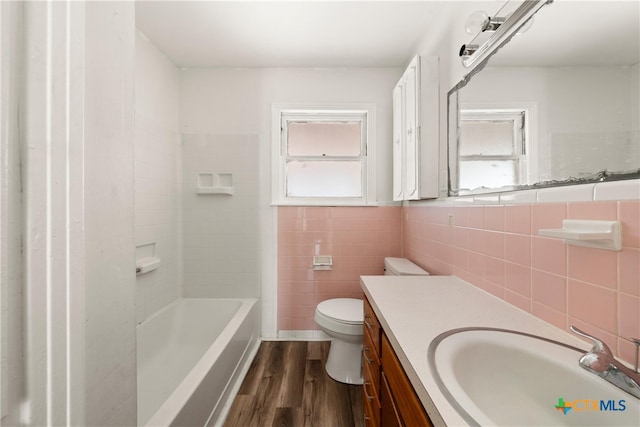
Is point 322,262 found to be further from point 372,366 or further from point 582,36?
point 582,36

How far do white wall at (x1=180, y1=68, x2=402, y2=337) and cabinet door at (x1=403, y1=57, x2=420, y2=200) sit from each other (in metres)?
0.57

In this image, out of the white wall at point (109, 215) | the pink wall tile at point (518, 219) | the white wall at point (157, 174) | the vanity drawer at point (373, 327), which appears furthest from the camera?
the white wall at point (157, 174)

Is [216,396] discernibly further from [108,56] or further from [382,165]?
[382,165]

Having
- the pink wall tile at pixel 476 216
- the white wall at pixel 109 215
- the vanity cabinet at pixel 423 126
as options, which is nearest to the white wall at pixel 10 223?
the white wall at pixel 109 215

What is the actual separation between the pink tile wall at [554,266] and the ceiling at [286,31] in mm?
1361

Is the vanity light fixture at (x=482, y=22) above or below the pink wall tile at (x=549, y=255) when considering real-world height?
above

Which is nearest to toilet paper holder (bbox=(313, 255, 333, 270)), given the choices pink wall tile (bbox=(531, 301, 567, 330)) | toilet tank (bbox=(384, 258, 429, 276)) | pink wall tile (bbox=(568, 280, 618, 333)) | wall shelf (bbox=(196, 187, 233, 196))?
toilet tank (bbox=(384, 258, 429, 276))

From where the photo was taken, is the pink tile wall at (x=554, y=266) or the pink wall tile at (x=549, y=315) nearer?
the pink tile wall at (x=554, y=266)

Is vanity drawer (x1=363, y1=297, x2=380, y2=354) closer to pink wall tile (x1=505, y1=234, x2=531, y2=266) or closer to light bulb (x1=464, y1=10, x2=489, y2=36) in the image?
pink wall tile (x1=505, y1=234, x2=531, y2=266)

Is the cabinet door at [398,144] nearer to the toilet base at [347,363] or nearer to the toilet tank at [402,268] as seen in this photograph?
the toilet tank at [402,268]

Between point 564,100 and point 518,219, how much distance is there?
0.39 meters

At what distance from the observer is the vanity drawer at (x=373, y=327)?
1.00 m

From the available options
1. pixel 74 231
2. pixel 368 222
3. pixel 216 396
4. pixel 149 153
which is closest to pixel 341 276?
pixel 368 222

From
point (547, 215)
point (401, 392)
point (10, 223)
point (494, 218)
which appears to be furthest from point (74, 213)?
point (494, 218)
